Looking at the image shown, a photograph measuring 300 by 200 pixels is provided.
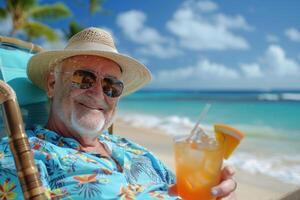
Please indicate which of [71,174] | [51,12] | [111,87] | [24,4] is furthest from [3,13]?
[71,174]

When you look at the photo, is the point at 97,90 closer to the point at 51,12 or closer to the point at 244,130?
the point at 244,130

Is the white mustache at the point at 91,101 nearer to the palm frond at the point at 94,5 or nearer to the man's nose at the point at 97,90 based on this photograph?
the man's nose at the point at 97,90

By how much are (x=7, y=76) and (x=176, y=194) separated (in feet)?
4.43

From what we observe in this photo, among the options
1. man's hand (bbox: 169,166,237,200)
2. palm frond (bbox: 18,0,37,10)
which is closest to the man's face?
man's hand (bbox: 169,166,237,200)

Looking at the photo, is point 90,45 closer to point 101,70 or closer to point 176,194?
point 101,70

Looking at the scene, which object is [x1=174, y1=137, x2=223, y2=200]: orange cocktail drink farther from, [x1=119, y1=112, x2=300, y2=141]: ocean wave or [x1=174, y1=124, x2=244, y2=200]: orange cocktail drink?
[x1=119, y1=112, x2=300, y2=141]: ocean wave

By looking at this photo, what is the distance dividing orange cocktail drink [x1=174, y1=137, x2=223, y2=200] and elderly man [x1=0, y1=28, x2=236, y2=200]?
61 millimetres

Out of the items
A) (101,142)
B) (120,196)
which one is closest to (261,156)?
(101,142)

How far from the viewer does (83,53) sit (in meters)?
2.25

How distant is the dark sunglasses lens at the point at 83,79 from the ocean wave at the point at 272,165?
411 centimetres

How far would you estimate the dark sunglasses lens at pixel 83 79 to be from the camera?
7.32ft

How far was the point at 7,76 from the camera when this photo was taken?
2.44 metres

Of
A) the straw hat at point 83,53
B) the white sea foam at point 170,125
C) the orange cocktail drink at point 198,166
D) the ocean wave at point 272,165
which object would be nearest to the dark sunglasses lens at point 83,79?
the straw hat at point 83,53

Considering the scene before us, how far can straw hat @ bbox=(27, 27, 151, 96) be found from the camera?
228 cm
